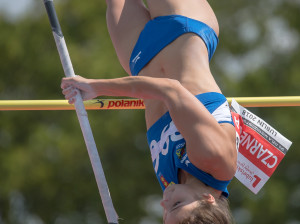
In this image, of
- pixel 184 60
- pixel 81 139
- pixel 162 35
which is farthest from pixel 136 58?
pixel 81 139

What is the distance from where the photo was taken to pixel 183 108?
3412mm

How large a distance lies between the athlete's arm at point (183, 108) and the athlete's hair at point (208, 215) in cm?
19

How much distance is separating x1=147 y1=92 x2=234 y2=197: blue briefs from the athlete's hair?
0.12 meters

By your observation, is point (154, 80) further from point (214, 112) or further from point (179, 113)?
point (214, 112)

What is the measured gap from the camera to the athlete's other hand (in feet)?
11.4

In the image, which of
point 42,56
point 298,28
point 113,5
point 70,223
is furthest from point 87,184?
point 113,5

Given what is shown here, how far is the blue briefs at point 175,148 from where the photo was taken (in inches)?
142

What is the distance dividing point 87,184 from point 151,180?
3.88ft

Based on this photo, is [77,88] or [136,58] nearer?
[77,88]

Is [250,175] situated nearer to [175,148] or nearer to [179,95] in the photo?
[175,148]

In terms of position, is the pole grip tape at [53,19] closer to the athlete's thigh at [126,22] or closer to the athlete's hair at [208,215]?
the athlete's thigh at [126,22]

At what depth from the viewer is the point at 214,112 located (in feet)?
12.3

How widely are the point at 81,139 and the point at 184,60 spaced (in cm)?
867

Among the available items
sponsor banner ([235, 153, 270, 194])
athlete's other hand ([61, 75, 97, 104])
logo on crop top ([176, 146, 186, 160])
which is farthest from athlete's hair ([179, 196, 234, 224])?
sponsor banner ([235, 153, 270, 194])
